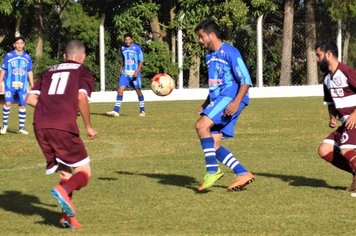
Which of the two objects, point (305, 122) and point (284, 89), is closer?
point (305, 122)

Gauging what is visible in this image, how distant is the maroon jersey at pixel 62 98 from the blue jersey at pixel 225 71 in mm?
2249

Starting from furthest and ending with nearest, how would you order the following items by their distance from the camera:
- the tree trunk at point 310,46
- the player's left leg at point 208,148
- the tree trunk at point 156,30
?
the tree trunk at point 156,30 → the tree trunk at point 310,46 → the player's left leg at point 208,148

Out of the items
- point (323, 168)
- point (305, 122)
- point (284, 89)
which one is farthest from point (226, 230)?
point (284, 89)

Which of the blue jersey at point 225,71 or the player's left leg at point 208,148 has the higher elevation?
the blue jersey at point 225,71

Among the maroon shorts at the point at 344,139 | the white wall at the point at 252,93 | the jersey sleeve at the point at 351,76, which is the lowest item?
the white wall at the point at 252,93

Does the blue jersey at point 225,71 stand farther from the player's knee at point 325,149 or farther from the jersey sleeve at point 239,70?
the player's knee at point 325,149

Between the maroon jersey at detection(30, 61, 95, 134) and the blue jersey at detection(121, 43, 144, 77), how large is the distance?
14.4 metres

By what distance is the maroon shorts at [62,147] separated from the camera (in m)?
8.00

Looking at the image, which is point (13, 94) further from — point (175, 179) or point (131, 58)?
point (175, 179)

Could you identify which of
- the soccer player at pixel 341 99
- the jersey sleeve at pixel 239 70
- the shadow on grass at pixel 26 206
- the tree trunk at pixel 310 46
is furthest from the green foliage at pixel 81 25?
the soccer player at pixel 341 99

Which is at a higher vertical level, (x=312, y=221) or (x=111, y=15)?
(x=111, y=15)

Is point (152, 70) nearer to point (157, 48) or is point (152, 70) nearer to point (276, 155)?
point (157, 48)

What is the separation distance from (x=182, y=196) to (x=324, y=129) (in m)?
9.09

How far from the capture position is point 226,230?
25.8 ft
